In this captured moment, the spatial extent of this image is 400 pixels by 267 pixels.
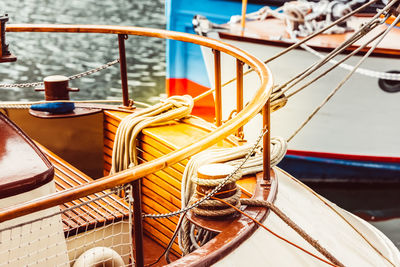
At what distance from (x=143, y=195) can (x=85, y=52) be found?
1478cm

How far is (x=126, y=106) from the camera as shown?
13.4 ft

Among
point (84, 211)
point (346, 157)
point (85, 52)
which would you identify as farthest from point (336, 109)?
point (85, 52)

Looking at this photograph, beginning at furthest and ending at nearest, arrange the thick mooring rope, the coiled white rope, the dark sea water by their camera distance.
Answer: the dark sea water
the thick mooring rope
the coiled white rope

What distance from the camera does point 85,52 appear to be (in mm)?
17844

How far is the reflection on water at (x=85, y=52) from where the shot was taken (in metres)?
14.6

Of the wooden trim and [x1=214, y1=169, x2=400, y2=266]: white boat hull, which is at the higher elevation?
the wooden trim

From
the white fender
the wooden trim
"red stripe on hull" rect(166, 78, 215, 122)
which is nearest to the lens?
the wooden trim

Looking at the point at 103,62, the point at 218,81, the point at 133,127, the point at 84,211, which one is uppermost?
the point at 218,81

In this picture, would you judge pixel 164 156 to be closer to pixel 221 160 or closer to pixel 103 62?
pixel 221 160

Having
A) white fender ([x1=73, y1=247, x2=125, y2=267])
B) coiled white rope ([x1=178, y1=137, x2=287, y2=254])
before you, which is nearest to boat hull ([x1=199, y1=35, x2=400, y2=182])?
coiled white rope ([x1=178, y1=137, x2=287, y2=254])

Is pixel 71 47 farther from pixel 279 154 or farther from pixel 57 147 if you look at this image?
pixel 279 154

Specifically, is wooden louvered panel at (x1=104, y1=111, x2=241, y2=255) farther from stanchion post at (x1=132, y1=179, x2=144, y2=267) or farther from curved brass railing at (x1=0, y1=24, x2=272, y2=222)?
stanchion post at (x1=132, y1=179, x2=144, y2=267)

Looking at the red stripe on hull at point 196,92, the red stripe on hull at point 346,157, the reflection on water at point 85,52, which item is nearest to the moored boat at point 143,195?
the red stripe on hull at point 346,157

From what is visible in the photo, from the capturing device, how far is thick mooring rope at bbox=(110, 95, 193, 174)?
3570 mm
